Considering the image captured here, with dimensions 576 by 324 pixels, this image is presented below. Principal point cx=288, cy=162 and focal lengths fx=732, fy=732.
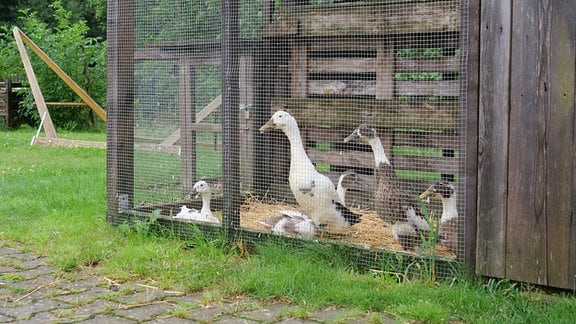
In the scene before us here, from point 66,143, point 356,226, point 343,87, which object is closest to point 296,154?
point 356,226

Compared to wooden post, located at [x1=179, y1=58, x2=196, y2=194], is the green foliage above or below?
above

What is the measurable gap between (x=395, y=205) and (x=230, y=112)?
126cm

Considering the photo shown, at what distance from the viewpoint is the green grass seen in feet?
11.7

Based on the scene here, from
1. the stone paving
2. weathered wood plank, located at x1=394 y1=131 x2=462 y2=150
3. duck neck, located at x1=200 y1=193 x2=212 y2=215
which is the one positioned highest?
weathered wood plank, located at x1=394 y1=131 x2=462 y2=150

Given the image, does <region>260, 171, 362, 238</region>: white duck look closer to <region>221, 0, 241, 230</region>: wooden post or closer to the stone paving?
<region>221, 0, 241, 230</region>: wooden post

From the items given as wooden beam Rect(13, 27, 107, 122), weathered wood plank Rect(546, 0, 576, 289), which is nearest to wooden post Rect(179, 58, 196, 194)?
weathered wood plank Rect(546, 0, 576, 289)

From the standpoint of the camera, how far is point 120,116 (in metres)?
5.54

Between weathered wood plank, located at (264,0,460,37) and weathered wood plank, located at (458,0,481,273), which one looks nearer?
weathered wood plank, located at (458,0,481,273)

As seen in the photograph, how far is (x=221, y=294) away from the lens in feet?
13.1

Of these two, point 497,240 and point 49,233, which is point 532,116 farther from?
point 49,233

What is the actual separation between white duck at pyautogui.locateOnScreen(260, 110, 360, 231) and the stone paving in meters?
1.10

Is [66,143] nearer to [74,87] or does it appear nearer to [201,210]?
[74,87]

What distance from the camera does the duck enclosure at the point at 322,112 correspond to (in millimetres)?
3869

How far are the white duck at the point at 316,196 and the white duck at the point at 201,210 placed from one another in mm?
675
